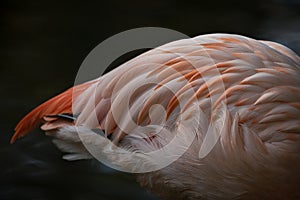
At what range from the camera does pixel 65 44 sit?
3611mm

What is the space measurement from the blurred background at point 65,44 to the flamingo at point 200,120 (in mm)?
648

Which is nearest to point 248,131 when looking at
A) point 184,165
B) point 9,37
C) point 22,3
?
point 184,165

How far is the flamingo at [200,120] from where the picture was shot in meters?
1.95

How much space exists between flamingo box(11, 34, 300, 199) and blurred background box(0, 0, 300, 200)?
0.65 meters

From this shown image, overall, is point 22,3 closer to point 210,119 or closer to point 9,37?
point 9,37

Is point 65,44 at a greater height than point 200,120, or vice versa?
point 200,120

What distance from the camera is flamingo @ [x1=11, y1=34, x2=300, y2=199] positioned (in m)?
1.95

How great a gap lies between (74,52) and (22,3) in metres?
0.60

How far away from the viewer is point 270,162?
6.32 feet

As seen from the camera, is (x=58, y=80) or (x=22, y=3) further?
(x=22, y=3)

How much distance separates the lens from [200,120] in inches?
78.2

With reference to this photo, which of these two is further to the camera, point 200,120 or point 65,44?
point 65,44

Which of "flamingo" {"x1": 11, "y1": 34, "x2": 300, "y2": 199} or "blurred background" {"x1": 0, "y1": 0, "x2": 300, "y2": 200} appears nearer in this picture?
"flamingo" {"x1": 11, "y1": 34, "x2": 300, "y2": 199}

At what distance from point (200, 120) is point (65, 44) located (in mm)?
1800
